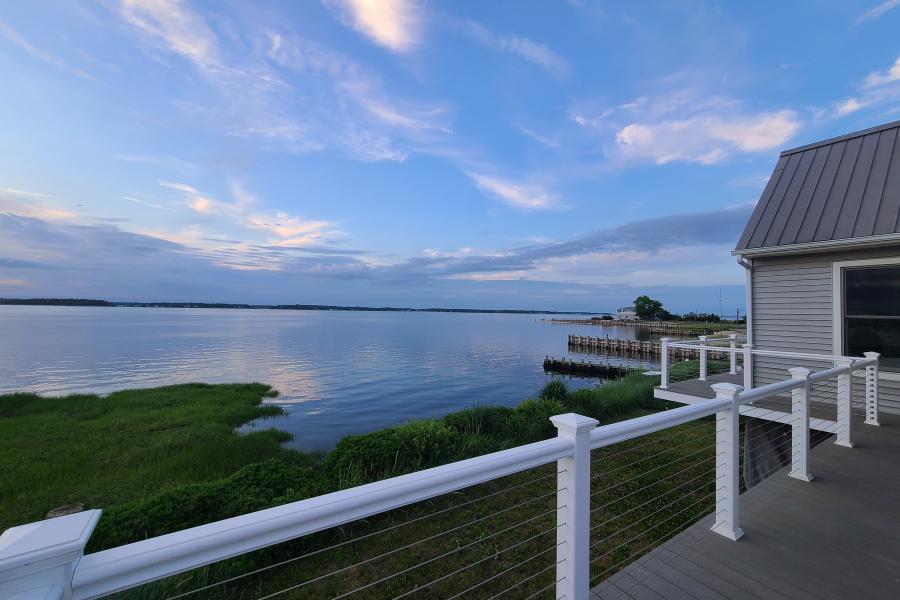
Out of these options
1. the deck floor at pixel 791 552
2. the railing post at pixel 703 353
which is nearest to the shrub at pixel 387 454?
the deck floor at pixel 791 552

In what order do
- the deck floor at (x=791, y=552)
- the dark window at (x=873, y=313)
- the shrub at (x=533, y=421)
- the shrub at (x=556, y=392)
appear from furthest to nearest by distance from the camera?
the shrub at (x=556, y=392), the shrub at (x=533, y=421), the dark window at (x=873, y=313), the deck floor at (x=791, y=552)

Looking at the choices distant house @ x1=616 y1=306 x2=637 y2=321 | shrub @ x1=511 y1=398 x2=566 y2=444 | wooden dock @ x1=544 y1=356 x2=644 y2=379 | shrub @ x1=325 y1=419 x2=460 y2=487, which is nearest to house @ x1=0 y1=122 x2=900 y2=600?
shrub @ x1=325 y1=419 x2=460 y2=487

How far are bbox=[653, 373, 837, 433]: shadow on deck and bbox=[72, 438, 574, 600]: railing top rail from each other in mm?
6414

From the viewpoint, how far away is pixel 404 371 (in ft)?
83.0

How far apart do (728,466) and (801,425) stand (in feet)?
5.56

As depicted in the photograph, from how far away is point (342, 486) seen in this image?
5859 mm

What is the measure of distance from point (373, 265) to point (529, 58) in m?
69.5

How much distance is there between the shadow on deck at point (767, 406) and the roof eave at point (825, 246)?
2.70m

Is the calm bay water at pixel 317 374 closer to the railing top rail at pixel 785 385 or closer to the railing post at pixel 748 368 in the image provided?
the railing post at pixel 748 368

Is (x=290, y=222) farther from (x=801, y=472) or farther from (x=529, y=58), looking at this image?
(x=801, y=472)

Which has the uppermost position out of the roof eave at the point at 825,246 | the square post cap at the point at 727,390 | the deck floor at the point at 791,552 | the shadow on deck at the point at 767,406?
the roof eave at the point at 825,246

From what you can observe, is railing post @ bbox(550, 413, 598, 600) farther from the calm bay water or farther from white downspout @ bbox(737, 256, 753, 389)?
the calm bay water

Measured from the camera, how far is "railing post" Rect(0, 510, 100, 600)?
812mm

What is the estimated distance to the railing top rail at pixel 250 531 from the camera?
95 cm
